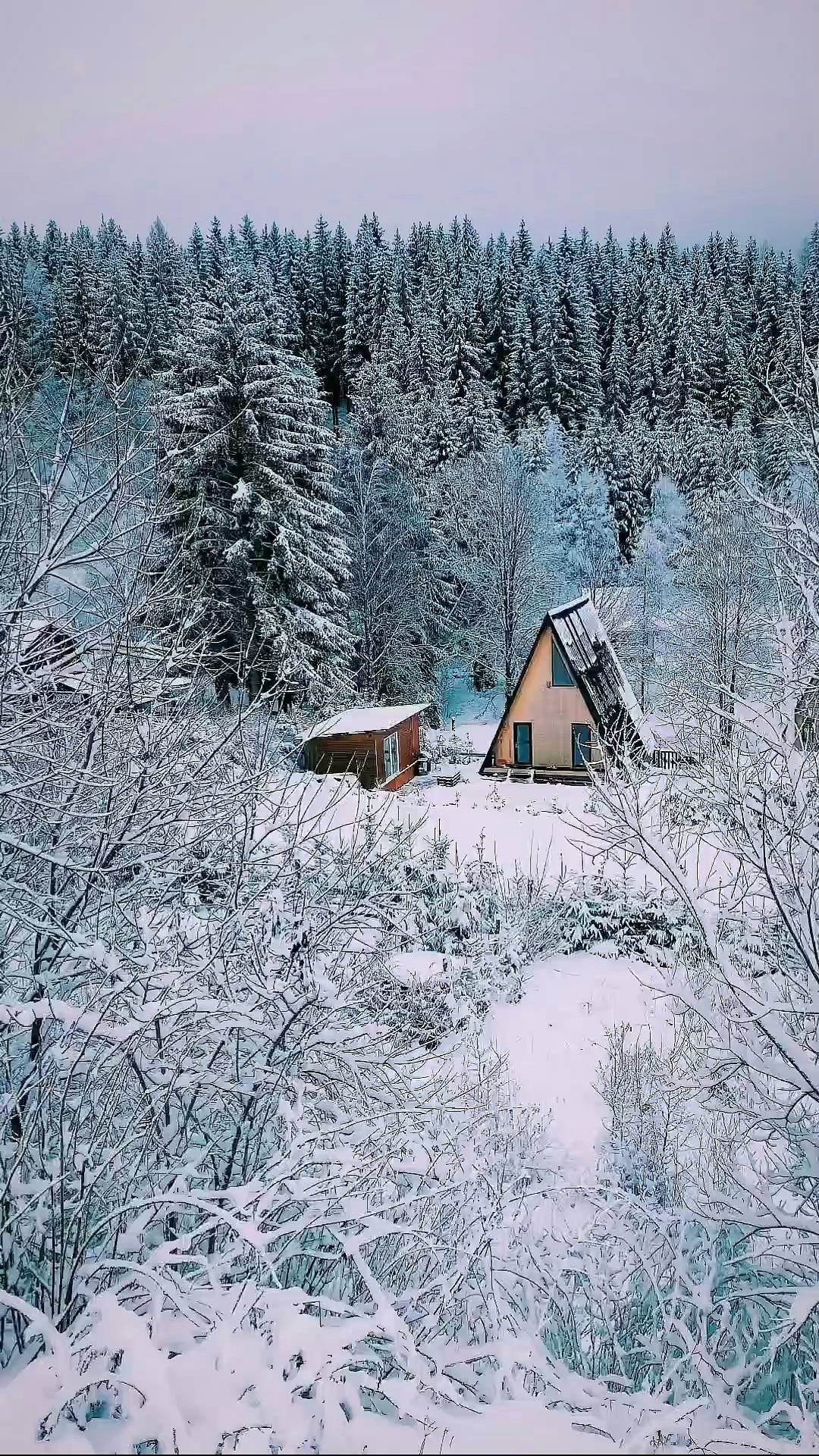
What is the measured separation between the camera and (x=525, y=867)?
43.4ft

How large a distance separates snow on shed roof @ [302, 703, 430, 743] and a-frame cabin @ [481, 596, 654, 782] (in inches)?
116

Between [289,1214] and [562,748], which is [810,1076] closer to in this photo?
[289,1214]

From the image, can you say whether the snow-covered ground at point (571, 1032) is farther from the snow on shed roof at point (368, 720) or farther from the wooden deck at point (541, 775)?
the wooden deck at point (541, 775)

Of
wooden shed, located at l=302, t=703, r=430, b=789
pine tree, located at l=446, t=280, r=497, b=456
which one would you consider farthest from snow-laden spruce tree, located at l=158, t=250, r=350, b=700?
pine tree, located at l=446, t=280, r=497, b=456

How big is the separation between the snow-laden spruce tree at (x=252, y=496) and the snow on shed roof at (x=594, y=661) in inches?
255

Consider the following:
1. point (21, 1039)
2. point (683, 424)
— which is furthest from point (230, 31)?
point (683, 424)

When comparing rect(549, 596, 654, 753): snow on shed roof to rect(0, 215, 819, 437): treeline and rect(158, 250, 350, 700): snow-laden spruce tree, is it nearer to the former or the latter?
rect(158, 250, 350, 700): snow-laden spruce tree

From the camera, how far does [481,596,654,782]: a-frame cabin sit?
68.5 feet

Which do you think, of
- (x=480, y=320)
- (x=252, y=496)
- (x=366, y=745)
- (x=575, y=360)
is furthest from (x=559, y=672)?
(x=480, y=320)

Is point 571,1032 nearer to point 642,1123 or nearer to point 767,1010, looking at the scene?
point 642,1123

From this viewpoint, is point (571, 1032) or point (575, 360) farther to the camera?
point (575, 360)

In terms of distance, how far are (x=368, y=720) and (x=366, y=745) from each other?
68 centimetres

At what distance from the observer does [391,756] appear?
21281 mm

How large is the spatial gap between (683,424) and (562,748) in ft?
97.3
